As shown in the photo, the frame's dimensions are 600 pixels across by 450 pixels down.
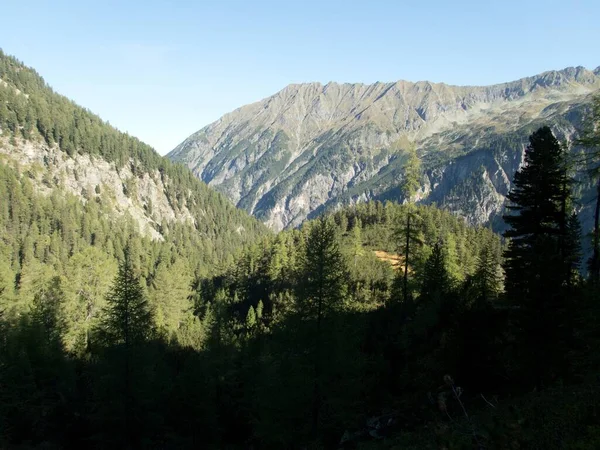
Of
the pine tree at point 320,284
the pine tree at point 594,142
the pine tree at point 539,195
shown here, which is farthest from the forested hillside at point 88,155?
the pine tree at point 594,142

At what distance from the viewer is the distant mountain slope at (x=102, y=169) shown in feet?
467

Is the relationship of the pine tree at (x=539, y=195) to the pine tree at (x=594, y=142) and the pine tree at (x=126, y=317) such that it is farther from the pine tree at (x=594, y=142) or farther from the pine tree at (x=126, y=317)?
the pine tree at (x=126, y=317)

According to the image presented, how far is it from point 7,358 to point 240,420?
2112 centimetres

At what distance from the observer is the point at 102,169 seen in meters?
160

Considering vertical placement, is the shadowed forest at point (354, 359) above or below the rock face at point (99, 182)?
below

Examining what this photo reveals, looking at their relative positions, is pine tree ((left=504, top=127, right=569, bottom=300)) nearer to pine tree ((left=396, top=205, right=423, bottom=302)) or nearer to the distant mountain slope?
→ pine tree ((left=396, top=205, right=423, bottom=302))

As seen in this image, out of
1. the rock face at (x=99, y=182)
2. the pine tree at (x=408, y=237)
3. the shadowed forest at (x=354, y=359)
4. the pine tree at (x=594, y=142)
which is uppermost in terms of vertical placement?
the rock face at (x=99, y=182)

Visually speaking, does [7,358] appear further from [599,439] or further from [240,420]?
[599,439]

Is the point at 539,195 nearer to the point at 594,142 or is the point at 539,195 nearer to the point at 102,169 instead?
the point at 594,142

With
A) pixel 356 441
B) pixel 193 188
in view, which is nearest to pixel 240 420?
pixel 356 441

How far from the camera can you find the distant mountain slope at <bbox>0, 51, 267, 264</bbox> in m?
142

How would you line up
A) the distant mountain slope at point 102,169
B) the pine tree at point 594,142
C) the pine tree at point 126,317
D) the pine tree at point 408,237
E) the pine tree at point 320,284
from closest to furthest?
the pine tree at point 594,142 → the pine tree at point 320,284 → the pine tree at point 126,317 → the pine tree at point 408,237 → the distant mountain slope at point 102,169

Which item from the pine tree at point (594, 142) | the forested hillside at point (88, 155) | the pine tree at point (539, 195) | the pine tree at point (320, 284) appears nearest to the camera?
the pine tree at point (594, 142)

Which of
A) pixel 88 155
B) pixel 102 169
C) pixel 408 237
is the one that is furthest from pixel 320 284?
pixel 88 155
